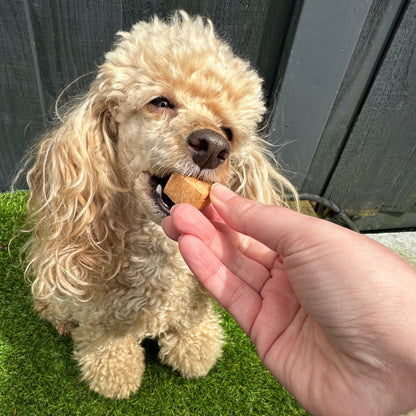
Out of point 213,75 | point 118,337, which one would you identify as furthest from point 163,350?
point 213,75

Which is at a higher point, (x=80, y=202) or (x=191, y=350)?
(x=80, y=202)

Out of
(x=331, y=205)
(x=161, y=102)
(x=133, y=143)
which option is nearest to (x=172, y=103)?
(x=161, y=102)

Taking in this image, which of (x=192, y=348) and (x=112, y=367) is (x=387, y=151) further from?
(x=112, y=367)

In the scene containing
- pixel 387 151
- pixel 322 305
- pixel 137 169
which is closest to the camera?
pixel 322 305

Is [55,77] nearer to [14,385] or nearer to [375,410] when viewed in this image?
[14,385]

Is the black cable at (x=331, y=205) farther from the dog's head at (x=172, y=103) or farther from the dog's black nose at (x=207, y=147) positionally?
the dog's black nose at (x=207, y=147)

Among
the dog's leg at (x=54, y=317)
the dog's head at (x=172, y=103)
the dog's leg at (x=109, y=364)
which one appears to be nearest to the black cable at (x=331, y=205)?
the dog's head at (x=172, y=103)
